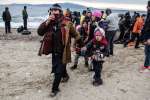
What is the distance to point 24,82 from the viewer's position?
11.0 m

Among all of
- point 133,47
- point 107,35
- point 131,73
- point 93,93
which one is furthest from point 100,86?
point 133,47

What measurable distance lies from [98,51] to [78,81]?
106cm

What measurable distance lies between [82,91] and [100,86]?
535mm

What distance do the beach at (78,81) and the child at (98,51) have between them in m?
0.23

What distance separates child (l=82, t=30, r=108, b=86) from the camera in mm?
10156

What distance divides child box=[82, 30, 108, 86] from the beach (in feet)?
0.77

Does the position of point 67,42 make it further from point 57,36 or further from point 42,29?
point 42,29

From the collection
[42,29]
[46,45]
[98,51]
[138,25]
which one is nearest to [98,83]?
[98,51]

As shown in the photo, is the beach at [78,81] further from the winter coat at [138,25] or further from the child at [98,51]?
the winter coat at [138,25]

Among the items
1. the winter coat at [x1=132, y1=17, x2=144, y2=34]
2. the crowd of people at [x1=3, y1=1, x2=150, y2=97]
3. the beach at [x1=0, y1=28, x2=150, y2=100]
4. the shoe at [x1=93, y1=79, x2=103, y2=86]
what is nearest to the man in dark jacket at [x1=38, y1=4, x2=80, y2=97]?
the crowd of people at [x1=3, y1=1, x2=150, y2=97]

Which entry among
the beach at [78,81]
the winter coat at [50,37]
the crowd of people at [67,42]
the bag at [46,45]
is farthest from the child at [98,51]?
the bag at [46,45]

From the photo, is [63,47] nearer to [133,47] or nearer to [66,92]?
[66,92]

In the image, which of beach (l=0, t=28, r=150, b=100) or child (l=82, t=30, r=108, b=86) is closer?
beach (l=0, t=28, r=150, b=100)

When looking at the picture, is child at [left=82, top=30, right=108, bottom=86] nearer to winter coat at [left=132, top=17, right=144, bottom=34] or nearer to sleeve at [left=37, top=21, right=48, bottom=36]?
sleeve at [left=37, top=21, right=48, bottom=36]
